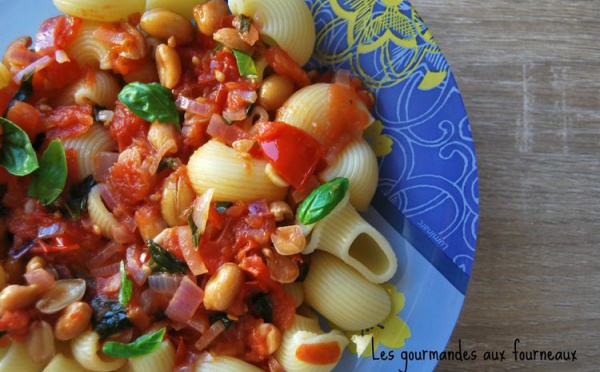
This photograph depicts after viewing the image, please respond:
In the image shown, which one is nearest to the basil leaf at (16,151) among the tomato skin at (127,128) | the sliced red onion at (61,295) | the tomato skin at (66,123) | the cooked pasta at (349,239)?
the tomato skin at (66,123)

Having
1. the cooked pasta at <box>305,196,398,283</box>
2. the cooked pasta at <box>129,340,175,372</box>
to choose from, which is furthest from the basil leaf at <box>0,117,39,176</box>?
the cooked pasta at <box>305,196,398,283</box>

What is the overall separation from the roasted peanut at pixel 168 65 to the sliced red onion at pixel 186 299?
73 cm

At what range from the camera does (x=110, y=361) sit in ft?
6.66

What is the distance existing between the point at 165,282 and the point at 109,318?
8.8 inches

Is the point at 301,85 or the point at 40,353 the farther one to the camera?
the point at 301,85

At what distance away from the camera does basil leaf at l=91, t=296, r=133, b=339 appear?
2.02 metres

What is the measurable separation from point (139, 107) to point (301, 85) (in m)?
0.61

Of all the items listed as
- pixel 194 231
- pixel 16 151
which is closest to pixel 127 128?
pixel 16 151

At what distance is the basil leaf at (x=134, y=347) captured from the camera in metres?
1.95

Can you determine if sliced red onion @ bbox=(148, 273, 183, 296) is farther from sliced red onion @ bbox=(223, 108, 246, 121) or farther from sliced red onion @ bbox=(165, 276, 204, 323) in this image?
sliced red onion @ bbox=(223, 108, 246, 121)

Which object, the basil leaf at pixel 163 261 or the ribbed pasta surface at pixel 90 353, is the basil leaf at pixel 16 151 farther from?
the ribbed pasta surface at pixel 90 353

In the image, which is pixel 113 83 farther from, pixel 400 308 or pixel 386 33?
pixel 400 308

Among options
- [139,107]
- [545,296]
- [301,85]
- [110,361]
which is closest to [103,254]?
[110,361]

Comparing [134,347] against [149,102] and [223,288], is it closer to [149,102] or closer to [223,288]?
[223,288]
